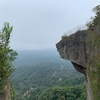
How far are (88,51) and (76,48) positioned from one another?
161 centimetres

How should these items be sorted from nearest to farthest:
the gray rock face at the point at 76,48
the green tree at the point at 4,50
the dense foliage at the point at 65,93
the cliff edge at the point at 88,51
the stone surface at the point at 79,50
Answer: the green tree at the point at 4,50 → the cliff edge at the point at 88,51 → the stone surface at the point at 79,50 → the gray rock face at the point at 76,48 → the dense foliage at the point at 65,93

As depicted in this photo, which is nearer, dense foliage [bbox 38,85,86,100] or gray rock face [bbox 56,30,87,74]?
gray rock face [bbox 56,30,87,74]

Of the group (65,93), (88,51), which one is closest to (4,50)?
(88,51)

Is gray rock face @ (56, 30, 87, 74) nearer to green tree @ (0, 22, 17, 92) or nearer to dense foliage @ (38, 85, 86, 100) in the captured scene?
green tree @ (0, 22, 17, 92)

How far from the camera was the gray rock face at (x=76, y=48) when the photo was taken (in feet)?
67.6

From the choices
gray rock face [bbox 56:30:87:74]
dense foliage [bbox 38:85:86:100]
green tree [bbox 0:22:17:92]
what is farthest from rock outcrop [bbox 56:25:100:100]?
dense foliage [bbox 38:85:86:100]

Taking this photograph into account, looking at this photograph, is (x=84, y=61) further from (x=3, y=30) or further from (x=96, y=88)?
(x=3, y=30)

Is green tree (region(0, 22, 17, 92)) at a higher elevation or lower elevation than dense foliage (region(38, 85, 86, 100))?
higher

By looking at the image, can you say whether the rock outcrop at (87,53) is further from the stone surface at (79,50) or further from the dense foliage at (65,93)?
the dense foliage at (65,93)

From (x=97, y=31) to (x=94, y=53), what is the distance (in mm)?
1424

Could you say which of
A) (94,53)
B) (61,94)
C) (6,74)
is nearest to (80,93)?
(61,94)

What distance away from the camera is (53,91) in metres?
55.9

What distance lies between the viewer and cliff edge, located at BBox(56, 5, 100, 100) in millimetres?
17581

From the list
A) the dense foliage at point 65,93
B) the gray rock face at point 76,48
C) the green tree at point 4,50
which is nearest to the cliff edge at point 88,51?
the gray rock face at point 76,48
